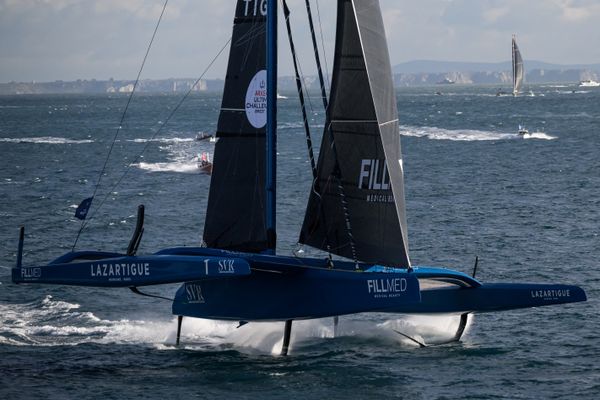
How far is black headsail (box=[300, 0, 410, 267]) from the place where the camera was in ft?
64.2

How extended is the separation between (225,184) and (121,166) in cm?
4791

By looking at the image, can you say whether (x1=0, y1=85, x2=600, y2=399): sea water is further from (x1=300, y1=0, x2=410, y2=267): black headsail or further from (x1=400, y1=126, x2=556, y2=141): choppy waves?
(x1=400, y1=126, x2=556, y2=141): choppy waves

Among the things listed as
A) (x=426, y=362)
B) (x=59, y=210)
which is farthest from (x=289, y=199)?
(x=426, y=362)

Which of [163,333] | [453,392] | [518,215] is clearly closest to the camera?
[453,392]

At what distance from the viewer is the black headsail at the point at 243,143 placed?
20594mm

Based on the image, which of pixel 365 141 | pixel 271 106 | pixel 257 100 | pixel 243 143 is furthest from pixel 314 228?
pixel 257 100

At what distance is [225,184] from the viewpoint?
21.2m

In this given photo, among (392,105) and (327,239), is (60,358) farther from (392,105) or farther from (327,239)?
(392,105)

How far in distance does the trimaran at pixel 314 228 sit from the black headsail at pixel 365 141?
0.08 ft

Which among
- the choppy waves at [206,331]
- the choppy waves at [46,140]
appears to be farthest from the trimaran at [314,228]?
the choppy waves at [46,140]

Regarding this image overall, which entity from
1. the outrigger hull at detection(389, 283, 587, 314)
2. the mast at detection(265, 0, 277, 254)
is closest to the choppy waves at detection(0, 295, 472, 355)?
the outrigger hull at detection(389, 283, 587, 314)

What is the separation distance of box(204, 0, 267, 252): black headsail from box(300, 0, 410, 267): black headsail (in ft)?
4.76

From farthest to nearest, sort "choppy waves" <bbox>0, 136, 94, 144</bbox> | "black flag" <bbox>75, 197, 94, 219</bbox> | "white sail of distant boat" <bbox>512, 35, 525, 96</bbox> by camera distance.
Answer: "white sail of distant boat" <bbox>512, 35, 525, 96</bbox> → "choppy waves" <bbox>0, 136, 94, 144</bbox> → "black flag" <bbox>75, 197, 94, 219</bbox>

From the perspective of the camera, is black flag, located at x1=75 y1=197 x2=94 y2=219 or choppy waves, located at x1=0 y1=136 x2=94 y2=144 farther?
choppy waves, located at x1=0 y1=136 x2=94 y2=144
